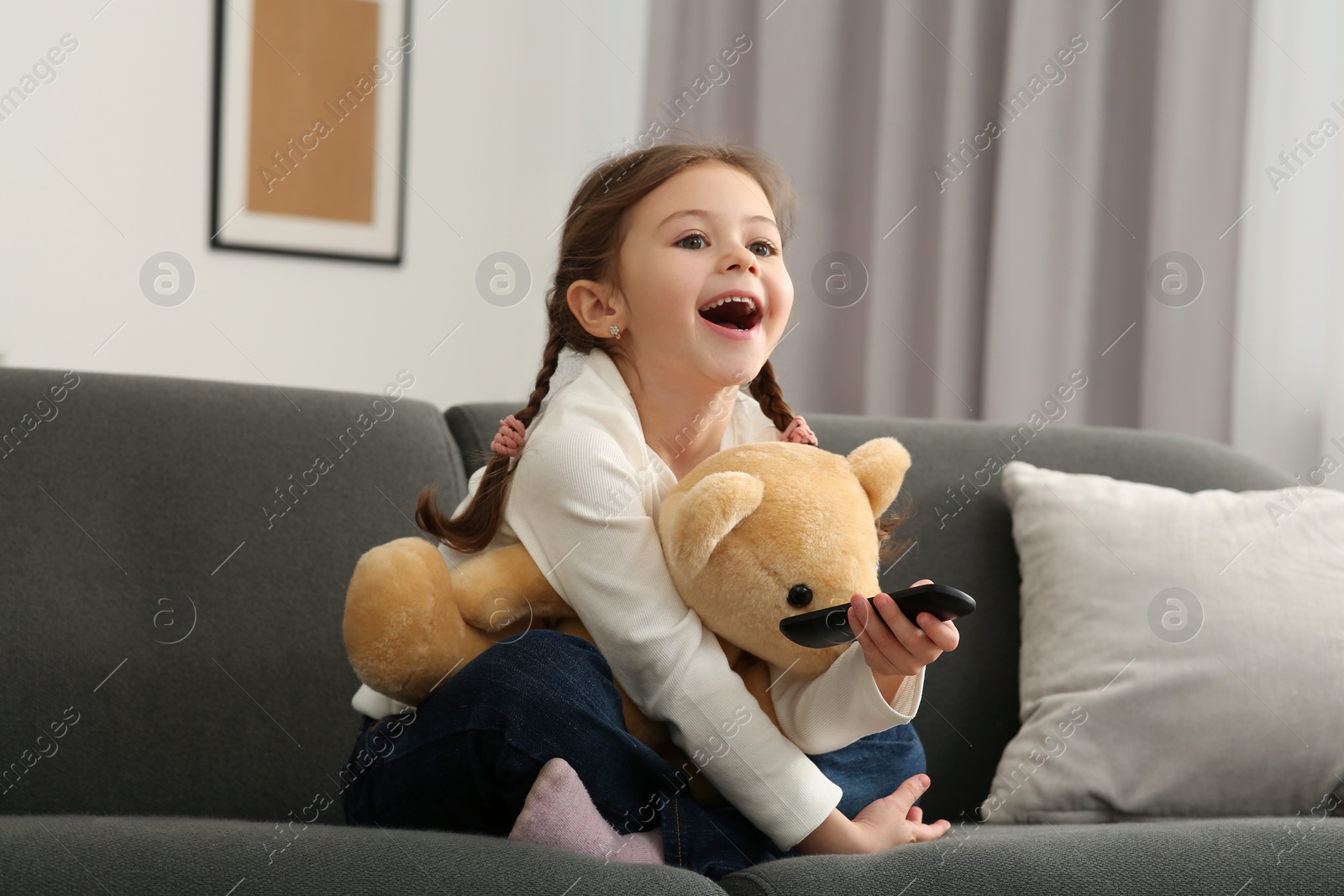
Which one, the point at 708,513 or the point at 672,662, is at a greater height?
the point at 708,513

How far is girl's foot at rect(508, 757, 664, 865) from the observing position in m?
0.82

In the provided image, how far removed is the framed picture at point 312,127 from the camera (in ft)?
7.31

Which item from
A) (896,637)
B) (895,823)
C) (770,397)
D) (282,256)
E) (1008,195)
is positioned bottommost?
(895,823)

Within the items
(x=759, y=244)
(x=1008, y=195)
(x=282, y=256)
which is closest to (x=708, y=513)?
(x=759, y=244)

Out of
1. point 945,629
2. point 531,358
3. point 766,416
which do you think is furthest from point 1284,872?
point 531,358

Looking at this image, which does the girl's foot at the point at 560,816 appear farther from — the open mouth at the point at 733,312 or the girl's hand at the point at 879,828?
the open mouth at the point at 733,312

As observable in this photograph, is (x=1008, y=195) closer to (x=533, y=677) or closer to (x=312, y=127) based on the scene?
(x=312, y=127)

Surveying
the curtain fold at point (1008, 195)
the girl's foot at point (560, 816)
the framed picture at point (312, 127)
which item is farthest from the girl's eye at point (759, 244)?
the framed picture at point (312, 127)

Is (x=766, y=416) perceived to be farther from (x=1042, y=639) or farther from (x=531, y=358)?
(x=531, y=358)

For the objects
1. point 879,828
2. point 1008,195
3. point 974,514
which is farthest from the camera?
point 1008,195

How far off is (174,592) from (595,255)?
561 millimetres

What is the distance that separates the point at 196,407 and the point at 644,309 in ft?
1.80

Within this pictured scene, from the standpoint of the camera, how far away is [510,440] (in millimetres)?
1048

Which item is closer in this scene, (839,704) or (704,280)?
(839,704)
